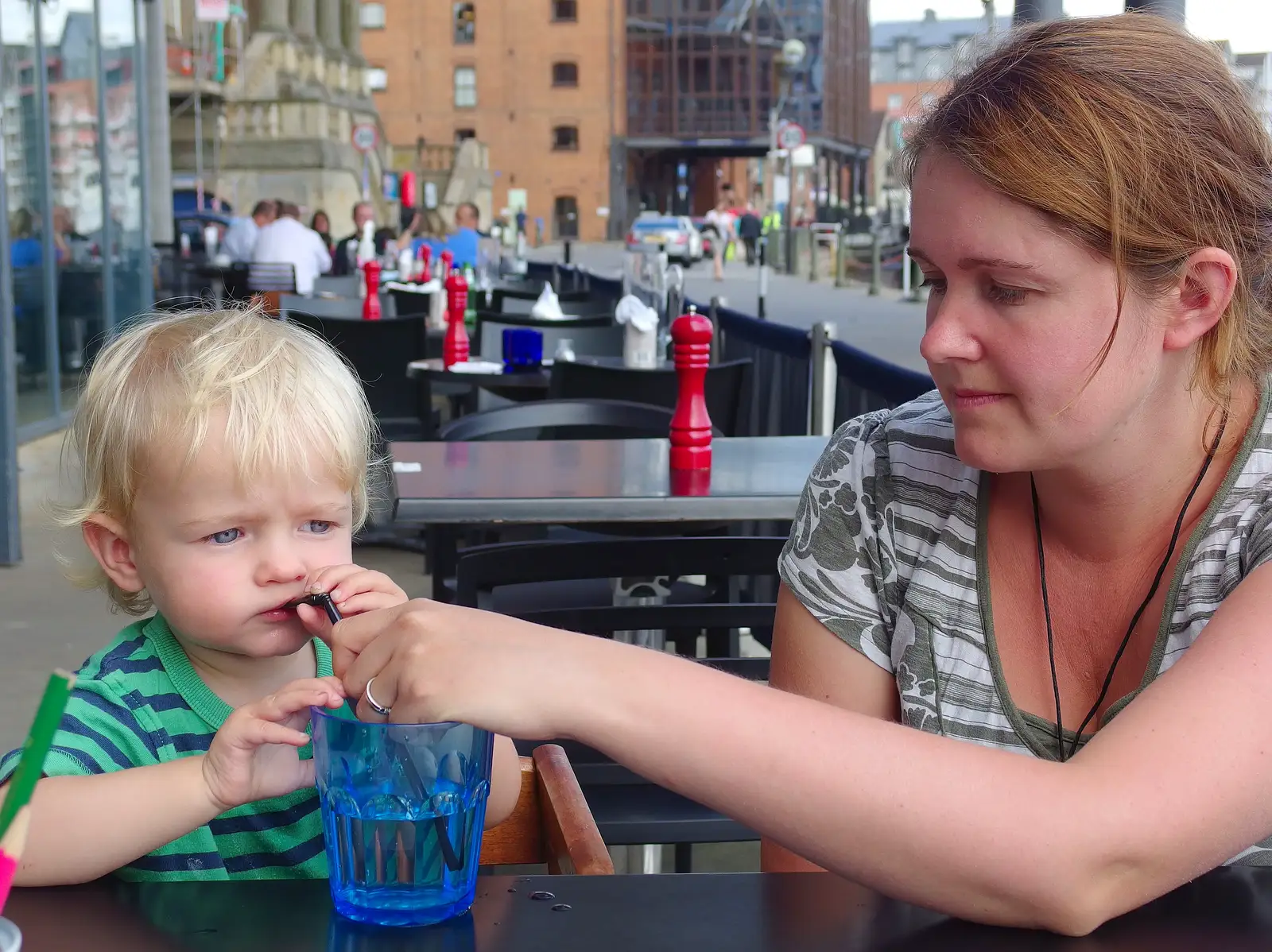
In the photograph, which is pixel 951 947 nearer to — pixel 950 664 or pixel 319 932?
pixel 319 932

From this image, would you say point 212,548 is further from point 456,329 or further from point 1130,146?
point 456,329

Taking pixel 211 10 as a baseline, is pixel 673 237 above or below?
below

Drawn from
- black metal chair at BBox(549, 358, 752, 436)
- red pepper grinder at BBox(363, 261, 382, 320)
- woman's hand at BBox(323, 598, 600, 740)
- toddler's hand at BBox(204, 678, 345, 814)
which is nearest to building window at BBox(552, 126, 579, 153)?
red pepper grinder at BBox(363, 261, 382, 320)

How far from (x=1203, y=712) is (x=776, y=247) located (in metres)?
33.1

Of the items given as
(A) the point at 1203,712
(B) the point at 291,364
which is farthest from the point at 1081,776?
(B) the point at 291,364

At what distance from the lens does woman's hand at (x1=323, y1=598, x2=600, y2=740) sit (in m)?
1.01

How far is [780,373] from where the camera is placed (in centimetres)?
527

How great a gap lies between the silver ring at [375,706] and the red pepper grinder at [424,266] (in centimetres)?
898

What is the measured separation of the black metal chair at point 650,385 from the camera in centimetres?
416

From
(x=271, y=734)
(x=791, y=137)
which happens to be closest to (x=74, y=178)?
(x=271, y=734)

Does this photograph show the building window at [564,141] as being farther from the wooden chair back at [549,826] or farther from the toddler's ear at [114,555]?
the wooden chair back at [549,826]

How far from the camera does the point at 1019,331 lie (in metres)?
1.29

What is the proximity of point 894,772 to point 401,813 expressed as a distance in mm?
331

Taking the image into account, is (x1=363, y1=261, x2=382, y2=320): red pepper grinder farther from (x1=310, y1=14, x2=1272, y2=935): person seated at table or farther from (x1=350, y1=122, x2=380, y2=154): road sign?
(x1=350, y1=122, x2=380, y2=154): road sign
